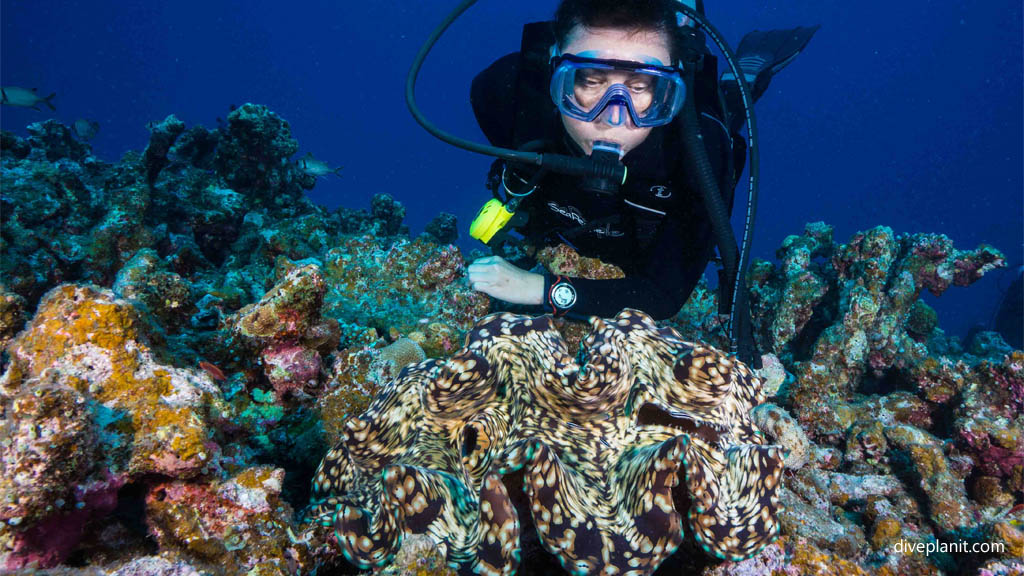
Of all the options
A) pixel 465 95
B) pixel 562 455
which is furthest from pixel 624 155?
pixel 465 95

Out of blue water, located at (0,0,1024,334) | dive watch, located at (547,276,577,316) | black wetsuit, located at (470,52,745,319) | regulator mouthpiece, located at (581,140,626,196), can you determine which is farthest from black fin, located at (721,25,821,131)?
blue water, located at (0,0,1024,334)

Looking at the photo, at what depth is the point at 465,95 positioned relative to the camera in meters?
121

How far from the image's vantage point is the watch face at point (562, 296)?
3.53 metres

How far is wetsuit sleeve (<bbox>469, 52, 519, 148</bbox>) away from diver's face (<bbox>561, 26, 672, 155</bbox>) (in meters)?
1.16

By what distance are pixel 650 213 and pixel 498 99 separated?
195cm

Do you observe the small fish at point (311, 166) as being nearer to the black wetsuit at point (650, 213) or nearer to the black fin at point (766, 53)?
the black wetsuit at point (650, 213)

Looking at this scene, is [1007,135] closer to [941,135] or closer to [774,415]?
[941,135]

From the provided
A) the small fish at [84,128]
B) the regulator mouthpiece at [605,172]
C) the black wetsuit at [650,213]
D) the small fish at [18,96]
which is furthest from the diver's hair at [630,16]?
the small fish at [18,96]

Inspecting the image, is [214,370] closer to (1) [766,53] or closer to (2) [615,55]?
(2) [615,55]

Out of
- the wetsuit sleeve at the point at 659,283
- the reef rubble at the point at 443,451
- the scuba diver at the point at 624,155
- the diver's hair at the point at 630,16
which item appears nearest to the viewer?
the reef rubble at the point at 443,451

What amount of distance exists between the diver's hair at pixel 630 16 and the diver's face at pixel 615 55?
32 millimetres

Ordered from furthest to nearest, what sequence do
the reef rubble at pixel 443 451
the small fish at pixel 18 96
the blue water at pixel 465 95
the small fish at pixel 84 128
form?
the blue water at pixel 465 95 → the small fish at pixel 84 128 → the small fish at pixel 18 96 → the reef rubble at pixel 443 451

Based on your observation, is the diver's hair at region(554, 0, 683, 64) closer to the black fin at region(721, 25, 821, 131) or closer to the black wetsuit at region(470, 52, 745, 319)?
the black wetsuit at region(470, 52, 745, 319)

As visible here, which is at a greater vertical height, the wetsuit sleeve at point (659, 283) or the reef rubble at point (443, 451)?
the wetsuit sleeve at point (659, 283)
